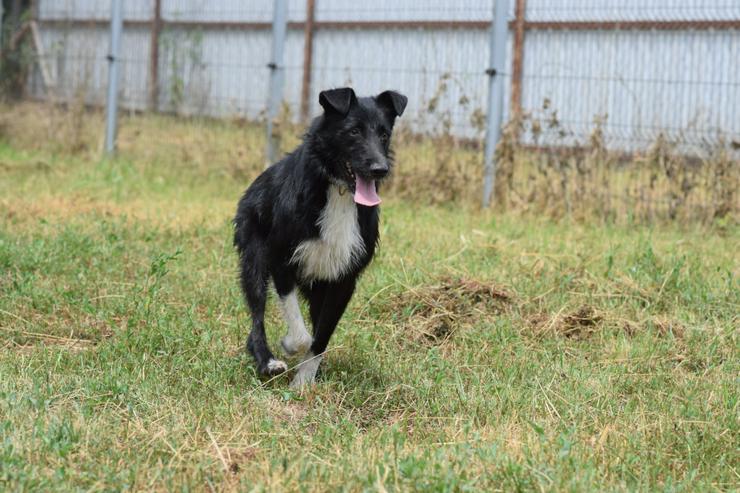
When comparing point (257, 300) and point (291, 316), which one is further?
point (257, 300)

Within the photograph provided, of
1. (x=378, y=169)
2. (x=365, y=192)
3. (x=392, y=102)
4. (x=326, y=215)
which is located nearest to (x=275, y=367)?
A: (x=326, y=215)

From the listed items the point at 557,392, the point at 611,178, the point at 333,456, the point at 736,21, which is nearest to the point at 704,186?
the point at 611,178

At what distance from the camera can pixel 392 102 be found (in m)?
5.13

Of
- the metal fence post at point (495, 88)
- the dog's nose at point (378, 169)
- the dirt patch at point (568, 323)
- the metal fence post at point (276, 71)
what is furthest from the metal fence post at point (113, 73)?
the dog's nose at point (378, 169)

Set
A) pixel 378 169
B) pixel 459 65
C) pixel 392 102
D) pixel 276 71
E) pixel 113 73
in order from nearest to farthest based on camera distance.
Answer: pixel 378 169 → pixel 392 102 → pixel 459 65 → pixel 276 71 → pixel 113 73

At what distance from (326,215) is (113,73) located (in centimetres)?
941

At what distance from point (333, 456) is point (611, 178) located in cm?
632

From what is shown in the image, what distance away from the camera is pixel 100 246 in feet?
24.0

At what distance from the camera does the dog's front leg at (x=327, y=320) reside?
16.3ft

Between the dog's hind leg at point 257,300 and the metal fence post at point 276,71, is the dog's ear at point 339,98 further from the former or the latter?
the metal fence post at point 276,71

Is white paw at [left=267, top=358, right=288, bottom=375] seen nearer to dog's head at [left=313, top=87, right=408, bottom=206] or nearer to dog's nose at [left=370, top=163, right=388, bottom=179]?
dog's head at [left=313, top=87, right=408, bottom=206]

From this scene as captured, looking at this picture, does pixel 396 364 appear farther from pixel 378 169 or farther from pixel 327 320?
pixel 378 169

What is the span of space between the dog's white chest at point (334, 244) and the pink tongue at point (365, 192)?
4.2 inches

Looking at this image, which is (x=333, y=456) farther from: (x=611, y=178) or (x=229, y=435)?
(x=611, y=178)
